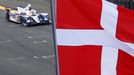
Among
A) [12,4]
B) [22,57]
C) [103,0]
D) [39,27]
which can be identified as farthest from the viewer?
[12,4]

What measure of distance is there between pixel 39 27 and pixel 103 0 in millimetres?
16976

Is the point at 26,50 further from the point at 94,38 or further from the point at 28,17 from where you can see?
the point at 94,38

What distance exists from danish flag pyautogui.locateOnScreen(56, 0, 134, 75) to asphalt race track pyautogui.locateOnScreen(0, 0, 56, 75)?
8786mm

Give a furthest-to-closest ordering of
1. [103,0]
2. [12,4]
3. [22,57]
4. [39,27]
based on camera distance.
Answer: [12,4]
[39,27]
[22,57]
[103,0]

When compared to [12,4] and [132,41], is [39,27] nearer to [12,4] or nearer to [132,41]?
[12,4]

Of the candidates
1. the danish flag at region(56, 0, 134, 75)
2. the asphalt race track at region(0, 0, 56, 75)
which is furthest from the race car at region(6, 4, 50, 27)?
the danish flag at region(56, 0, 134, 75)

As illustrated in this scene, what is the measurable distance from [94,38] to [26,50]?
12.0 meters

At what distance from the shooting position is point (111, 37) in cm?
442

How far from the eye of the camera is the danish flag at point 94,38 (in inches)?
172

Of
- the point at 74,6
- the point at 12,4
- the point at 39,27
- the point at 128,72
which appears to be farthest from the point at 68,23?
the point at 12,4

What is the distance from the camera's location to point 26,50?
53.7 ft

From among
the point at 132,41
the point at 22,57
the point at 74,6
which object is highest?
the point at 74,6

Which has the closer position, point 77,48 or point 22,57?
point 77,48

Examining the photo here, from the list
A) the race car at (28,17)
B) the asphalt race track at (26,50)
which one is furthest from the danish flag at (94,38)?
the race car at (28,17)
